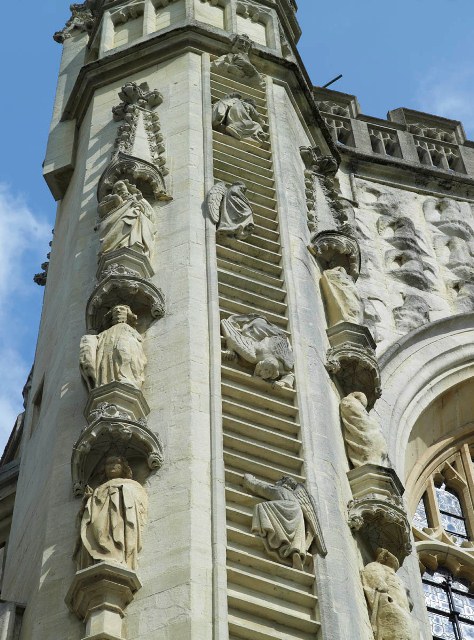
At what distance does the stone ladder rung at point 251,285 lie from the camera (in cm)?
1500

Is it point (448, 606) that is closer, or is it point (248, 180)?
point (448, 606)

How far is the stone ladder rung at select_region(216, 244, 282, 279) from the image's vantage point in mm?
15312

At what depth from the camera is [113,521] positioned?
38.6 ft

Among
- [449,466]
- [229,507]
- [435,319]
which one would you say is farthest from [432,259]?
[229,507]

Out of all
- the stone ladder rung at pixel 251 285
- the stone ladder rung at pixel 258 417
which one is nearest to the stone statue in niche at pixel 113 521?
the stone ladder rung at pixel 258 417

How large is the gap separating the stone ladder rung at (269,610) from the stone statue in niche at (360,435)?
287 cm

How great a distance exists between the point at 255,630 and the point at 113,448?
210 cm

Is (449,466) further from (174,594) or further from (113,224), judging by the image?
(174,594)

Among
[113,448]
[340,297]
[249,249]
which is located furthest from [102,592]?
[340,297]

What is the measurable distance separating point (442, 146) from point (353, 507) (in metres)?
11.1

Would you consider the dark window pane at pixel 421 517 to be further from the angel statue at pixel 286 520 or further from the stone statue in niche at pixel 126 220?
the angel statue at pixel 286 520

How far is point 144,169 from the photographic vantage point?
53.2ft

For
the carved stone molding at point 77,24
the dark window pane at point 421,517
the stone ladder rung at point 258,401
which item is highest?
the carved stone molding at point 77,24

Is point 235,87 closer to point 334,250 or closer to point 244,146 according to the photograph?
point 244,146
